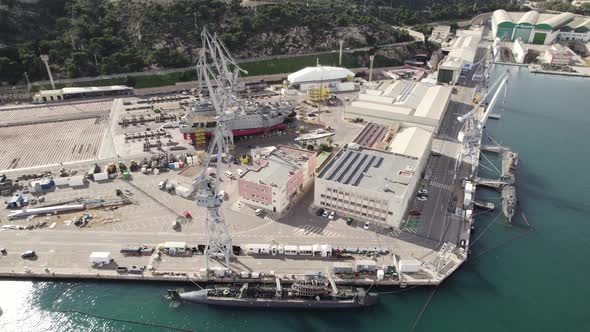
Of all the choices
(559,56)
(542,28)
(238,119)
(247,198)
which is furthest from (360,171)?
(542,28)

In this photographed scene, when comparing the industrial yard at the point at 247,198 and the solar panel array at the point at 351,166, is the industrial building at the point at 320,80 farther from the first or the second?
the solar panel array at the point at 351,166

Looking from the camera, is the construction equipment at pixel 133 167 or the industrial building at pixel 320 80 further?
the industrial building at pixel 320 80

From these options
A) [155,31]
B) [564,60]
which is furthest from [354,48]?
[564,60]

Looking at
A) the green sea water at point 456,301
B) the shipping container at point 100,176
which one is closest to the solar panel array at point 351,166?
the green sea water at point 456,301

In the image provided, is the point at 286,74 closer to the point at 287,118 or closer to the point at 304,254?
the point at 287,118

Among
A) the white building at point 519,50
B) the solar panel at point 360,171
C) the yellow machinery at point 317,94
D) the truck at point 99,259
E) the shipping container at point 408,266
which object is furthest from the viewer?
the white building at point 519,50

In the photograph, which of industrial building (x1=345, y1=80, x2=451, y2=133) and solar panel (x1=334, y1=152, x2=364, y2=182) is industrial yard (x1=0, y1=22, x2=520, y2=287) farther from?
industrial building (x1=345, y1=80, x2=451, y2=133)
